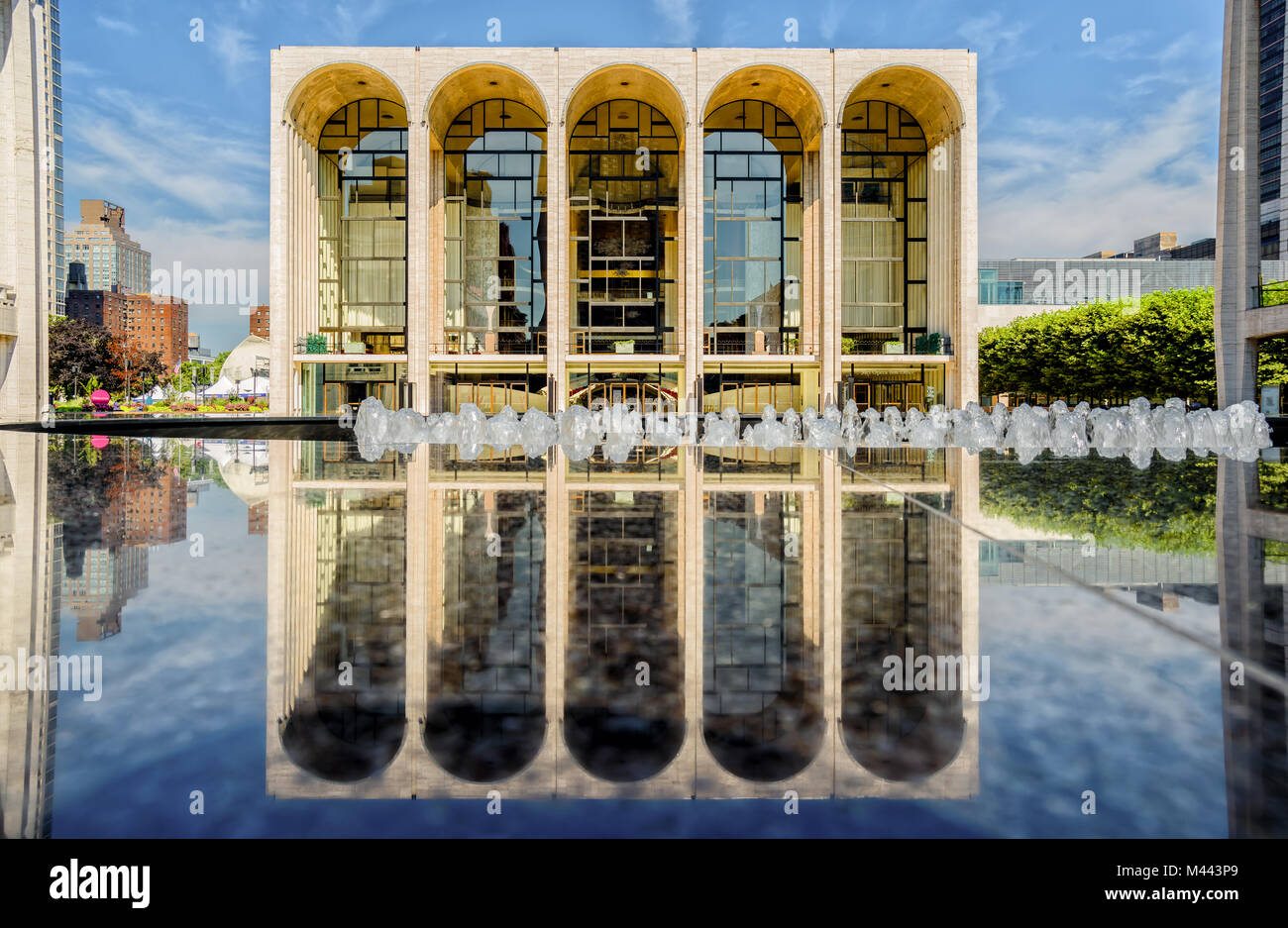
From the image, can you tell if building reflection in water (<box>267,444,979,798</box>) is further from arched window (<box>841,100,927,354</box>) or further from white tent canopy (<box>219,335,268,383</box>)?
white tent canopy (<box>219,335,268,383</box>)

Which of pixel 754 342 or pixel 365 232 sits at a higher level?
pixel 365 232

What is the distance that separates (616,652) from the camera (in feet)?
7.59

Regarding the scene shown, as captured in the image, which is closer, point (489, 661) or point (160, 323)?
point (489, 661)

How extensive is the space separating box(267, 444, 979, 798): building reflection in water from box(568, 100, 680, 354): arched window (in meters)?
29.7

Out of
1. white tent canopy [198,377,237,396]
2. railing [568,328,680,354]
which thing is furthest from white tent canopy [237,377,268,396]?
railing [568,328,680,354]

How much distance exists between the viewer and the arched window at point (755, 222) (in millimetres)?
34312

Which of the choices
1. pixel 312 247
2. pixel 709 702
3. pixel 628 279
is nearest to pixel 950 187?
pixel 628 279

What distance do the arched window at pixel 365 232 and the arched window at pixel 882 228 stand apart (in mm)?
19510

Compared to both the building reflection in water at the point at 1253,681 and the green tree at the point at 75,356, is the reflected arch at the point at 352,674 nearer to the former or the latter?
the building reflection in water at the point at 1253,681

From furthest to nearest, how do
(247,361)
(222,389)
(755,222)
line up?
A: (247,361)
(222,389)
(755,222)

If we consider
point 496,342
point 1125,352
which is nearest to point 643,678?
point 496,342

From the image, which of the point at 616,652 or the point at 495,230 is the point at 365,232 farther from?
the point at 616,652

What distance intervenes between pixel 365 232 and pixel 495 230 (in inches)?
233

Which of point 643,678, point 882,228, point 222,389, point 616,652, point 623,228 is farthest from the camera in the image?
point 222,389
